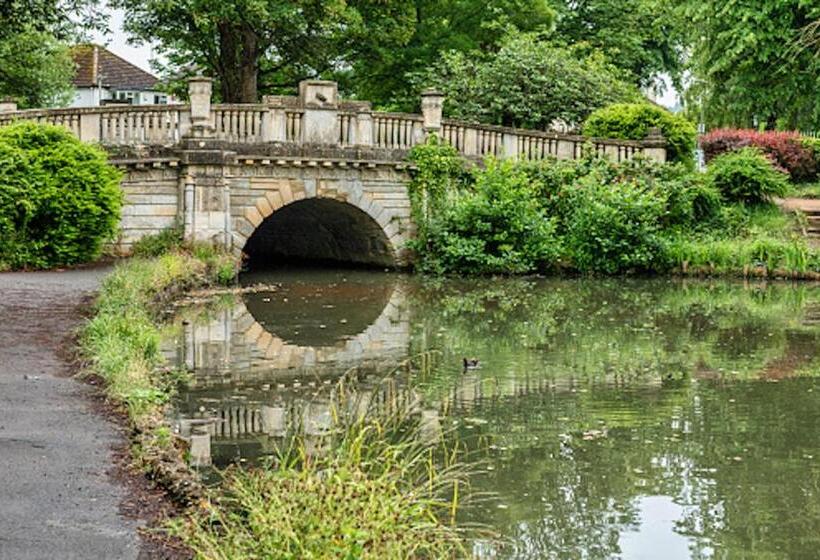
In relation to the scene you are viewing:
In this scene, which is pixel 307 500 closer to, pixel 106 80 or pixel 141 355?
pixel 141 355

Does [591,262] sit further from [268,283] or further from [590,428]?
[590,428]

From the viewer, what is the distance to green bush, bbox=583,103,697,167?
26.8 metres

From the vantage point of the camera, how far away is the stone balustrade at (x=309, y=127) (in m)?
22.4

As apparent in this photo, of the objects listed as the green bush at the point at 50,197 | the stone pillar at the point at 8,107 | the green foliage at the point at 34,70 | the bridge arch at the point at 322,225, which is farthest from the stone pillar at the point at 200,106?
the green foliage at the point at 34,70

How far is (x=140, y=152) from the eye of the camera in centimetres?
2250

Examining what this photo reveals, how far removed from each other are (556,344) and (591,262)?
9513mm

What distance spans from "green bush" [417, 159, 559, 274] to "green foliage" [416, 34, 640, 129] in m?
4.85

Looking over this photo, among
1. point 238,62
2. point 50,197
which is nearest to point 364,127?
point 50,197

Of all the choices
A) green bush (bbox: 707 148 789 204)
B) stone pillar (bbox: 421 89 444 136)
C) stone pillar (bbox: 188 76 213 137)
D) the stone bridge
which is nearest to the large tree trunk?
the stone bridge

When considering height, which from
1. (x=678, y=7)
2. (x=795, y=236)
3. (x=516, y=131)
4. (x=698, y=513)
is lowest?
(x=698, y=513)

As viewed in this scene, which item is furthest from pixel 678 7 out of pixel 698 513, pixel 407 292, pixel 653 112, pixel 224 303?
pixel 698 513

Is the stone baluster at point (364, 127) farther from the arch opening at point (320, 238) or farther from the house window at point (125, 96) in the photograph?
the house window at point (125, 96)

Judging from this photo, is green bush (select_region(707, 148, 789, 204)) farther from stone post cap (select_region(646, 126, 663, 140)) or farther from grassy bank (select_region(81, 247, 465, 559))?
grassy bank (select_region(81, 247, 465, 559))

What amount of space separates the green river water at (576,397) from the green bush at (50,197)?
2725 mm
